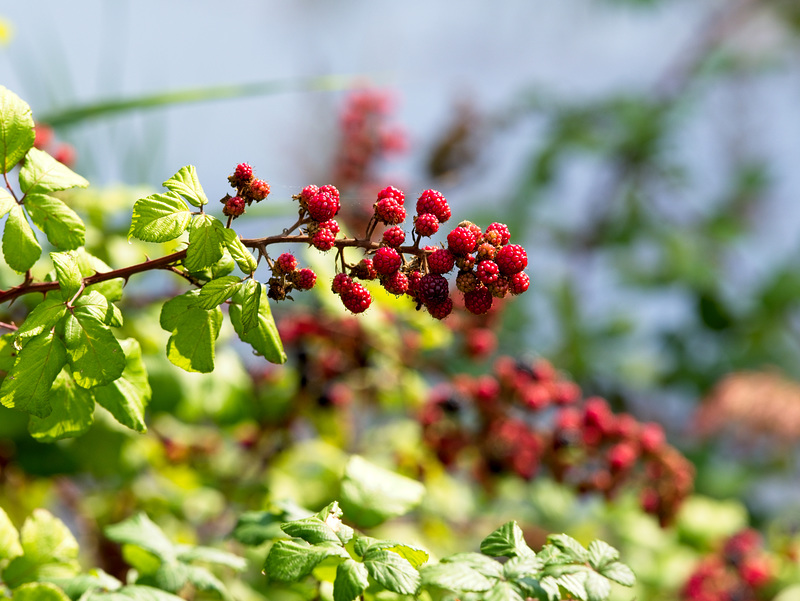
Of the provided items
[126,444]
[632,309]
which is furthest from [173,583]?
[632,309]

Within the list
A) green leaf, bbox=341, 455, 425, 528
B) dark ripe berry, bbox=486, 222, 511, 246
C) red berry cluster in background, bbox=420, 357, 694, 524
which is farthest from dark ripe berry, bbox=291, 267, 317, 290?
red berry cluster in background, bbox=420, 357, 694, 524

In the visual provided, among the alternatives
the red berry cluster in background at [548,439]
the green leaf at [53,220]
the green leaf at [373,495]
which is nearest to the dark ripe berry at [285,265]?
the green leaf at [53,220]

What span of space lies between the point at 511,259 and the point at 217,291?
0.16 m

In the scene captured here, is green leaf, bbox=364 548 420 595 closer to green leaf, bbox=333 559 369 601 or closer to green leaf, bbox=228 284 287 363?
green leaf, bbox=333 559 369 601

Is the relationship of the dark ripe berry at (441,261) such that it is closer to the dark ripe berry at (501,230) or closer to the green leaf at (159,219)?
the dark ripe berry at (501,230)

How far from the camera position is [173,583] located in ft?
1.59

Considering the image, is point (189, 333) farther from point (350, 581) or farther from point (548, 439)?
point (548, 439)

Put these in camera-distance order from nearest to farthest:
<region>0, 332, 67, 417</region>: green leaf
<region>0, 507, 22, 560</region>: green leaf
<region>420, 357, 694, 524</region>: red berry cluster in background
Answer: <region>0, 332, 67, 417</region>: green leaf < <region>0, 507, 22, 560</region>: green leaf < <region>420, 357, 694, 524</region>: red berry cluster in background

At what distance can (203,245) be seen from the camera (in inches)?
15.0

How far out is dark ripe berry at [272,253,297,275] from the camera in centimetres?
42

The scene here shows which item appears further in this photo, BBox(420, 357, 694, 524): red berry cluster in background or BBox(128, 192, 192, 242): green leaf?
BBox(420, 357, 694, 524): red berry cluster in background

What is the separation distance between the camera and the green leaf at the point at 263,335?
40cm

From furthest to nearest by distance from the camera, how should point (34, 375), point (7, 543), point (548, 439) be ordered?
point (548, 439)
point (7, 543)
point (34, 375)

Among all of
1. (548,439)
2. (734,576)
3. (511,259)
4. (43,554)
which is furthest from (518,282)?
(734,576)
